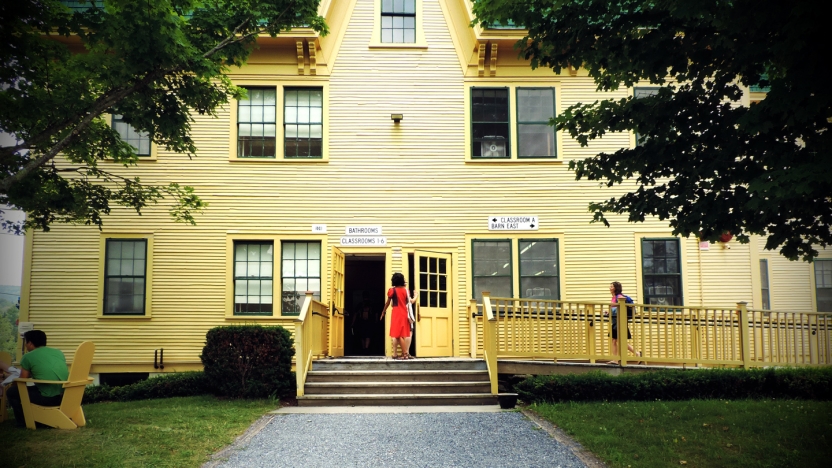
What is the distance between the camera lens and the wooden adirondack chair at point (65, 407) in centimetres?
879

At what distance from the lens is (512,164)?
15523mm

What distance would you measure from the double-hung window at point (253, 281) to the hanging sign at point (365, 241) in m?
1.72

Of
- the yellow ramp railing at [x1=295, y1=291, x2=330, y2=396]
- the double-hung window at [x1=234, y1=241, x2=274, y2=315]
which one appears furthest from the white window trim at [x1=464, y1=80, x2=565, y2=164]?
the double-hung window at [x1=234, y1=241, x2=274, y2=315]

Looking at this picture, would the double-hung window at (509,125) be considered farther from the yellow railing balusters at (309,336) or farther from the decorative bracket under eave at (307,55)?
the yellow railing balusters at (309,336)

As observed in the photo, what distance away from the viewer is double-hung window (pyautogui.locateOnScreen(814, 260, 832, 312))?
18531mm

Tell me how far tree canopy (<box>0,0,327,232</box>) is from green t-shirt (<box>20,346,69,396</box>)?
225 cm

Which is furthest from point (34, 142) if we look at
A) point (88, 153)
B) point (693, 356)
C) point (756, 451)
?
point (693, 356)

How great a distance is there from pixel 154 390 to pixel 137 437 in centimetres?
485

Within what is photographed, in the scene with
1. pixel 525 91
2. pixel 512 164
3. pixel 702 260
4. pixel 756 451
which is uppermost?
pixel 525 91

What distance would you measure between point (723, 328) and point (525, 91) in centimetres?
670

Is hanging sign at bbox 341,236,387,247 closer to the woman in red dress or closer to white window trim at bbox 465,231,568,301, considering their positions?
white window trim at bbox 465,231,568,301

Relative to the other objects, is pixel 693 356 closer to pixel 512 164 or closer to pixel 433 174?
pixel 512 164

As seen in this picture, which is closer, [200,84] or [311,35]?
[200,84]

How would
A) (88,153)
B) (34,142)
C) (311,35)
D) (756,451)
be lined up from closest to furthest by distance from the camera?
(756,451) → (34,142) → (88,153) → (311,35)
